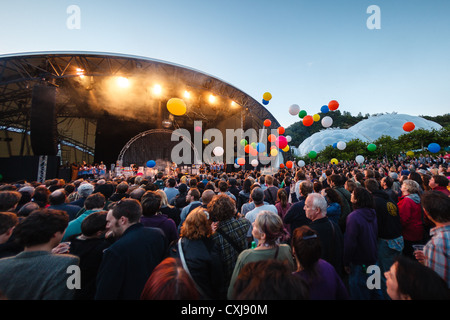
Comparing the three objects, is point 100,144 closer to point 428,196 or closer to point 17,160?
point 17,160

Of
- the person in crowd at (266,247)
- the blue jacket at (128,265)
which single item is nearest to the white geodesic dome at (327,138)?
the person in crowd at (266,247)

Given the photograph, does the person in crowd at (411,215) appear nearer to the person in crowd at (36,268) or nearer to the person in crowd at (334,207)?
the person in crowd at (334,207)

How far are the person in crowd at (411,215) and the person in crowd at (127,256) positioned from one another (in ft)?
11.9

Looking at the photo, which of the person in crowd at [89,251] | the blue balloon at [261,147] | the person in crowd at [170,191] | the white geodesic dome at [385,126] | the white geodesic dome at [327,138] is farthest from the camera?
the white geodesic dome at [385,126]

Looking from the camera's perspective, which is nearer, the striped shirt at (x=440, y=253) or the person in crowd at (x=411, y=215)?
the striped shirt at (x=440, y=253)

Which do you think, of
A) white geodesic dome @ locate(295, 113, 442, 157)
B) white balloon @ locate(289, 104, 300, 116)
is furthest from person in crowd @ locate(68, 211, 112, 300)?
white geodesic dome @ locate(295, 113, 442, 157)

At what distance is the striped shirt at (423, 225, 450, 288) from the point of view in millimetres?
1356

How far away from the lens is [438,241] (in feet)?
4.69

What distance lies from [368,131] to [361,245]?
47.9 m

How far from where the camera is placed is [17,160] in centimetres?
1013

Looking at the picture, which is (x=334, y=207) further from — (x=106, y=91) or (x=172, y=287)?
(x=106, y=91)

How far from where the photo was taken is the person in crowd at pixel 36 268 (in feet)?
3.68
